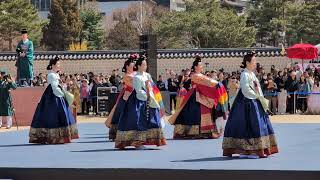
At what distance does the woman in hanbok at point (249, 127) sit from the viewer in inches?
388

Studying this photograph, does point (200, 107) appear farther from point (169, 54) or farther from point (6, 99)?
point (169, 54)

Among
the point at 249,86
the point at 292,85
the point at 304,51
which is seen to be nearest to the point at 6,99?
the point at 292,85

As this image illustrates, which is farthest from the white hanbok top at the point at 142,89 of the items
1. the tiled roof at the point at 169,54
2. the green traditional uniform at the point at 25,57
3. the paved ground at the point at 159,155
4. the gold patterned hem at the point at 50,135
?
the tiled roof at the point at 169,54

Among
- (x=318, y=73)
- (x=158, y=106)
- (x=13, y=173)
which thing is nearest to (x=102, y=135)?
(x=158, y=106)

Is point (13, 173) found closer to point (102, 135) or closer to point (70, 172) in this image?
point (70, 172)

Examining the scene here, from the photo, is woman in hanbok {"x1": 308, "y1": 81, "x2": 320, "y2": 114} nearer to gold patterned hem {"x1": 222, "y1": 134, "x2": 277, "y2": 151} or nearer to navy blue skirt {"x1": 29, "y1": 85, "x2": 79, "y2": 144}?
navy blue skirt {"x1": 29, "y1": 85, "x2": 79, "y2": 144}

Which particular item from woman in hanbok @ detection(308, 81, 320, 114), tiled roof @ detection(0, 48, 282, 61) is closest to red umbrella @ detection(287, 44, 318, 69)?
woman in hanbok @ detection(308, 81, 320, 114)

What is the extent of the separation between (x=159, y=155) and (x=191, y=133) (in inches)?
117

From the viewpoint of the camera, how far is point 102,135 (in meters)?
15.1

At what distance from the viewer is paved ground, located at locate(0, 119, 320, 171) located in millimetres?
9117

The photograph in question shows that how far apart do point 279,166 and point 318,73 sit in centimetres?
1483

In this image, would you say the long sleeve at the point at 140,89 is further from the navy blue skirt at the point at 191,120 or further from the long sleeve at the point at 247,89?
the navy blue skirt at the point at 191,120

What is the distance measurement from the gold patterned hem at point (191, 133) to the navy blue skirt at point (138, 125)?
2108 millimetres

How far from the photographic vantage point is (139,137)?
11211 mm
